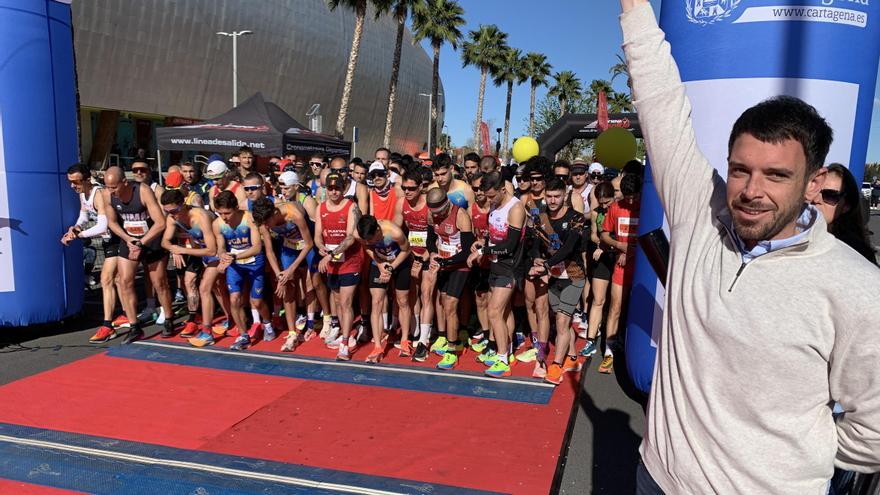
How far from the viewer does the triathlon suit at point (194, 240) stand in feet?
21.5

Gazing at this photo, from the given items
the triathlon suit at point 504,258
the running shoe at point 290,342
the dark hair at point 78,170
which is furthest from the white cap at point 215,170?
the triathlon suit at point 504,258

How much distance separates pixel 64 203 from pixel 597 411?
6.49 metres

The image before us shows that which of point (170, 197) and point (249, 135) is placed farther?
point (249, 135)

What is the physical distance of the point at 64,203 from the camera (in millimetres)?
6711

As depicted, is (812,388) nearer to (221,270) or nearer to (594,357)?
(594,357)

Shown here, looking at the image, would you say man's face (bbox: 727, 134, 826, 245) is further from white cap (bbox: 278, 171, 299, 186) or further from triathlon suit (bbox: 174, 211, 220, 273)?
white cap (bbox: 278, 171, 299, 186)

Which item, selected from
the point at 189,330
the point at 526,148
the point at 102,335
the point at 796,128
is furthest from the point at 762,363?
the point at 526,148

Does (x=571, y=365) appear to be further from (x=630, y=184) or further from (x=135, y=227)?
(x=135, y=227)

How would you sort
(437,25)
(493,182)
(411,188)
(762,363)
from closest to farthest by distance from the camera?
(762,363) → (493,182) → (411,188) → (437,25)

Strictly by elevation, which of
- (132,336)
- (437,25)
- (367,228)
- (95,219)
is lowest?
(132,336)

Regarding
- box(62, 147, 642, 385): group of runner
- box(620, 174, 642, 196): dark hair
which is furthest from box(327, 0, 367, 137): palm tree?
box(620, 174, 642, 196): dark hair

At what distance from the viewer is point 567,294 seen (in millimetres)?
5551

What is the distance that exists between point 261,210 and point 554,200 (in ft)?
10.2

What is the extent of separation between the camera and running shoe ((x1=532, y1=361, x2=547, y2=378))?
18.2 feet
